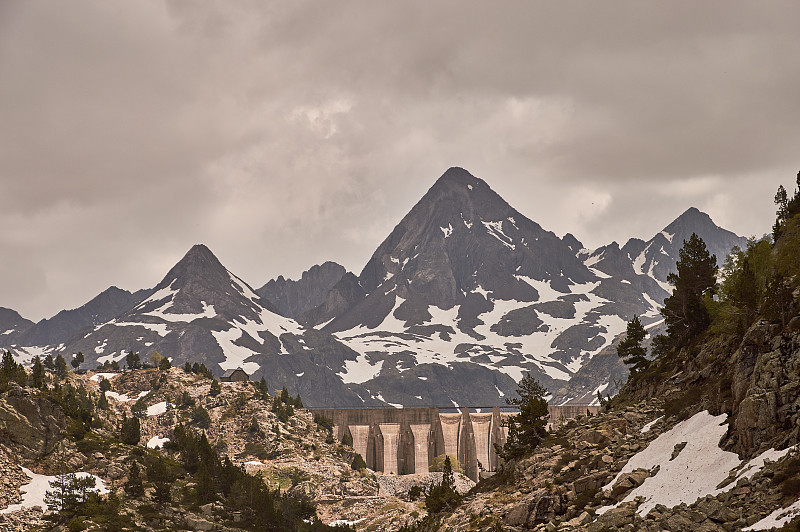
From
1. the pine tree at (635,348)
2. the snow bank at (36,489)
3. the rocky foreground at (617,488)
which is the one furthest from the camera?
the snow bank at (36,489)

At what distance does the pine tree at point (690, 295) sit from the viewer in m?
87.2

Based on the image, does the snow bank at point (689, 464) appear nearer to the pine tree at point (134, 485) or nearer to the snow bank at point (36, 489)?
the pine tree at point (134, 485)

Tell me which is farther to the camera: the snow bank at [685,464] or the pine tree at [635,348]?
the pine tree at [635,348]

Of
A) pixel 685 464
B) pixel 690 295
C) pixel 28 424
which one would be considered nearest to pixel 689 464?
pixel 685 464

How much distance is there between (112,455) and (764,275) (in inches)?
4366

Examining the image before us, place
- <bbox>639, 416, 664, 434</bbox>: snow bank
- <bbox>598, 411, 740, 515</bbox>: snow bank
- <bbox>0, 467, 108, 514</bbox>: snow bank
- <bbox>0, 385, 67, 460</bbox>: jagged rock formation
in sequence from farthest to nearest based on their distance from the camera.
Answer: <bbox>0, 385, 67, 460</bbox>: jagged rock formation
<bbox>0, 467, 108, 514</bbox>: snow bank
<bbox>639, 416, 664, 434</bbox>: snow bank
<bbox>598, 411, 740, 515</bbox>: snow bank

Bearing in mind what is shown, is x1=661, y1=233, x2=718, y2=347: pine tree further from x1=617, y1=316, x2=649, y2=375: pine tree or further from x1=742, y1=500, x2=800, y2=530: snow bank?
x1=742, y1=500, x2=800, y2=530: snow bank

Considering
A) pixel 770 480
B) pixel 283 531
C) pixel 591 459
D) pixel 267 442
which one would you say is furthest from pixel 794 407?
pixel 267 442

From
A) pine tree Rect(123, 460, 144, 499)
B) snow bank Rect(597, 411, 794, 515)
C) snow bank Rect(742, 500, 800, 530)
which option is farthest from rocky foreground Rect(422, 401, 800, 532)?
pine tree Rect(123, 460, 144, 499)

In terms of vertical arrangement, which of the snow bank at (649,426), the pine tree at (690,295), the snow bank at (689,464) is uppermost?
the pine tree at (690,295)

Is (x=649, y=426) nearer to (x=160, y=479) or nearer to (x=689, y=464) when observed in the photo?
(x=689, y=464)

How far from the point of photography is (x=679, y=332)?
9194 cm

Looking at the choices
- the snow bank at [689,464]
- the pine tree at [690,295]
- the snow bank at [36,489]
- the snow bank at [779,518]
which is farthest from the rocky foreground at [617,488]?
the snow bank at [36,489]

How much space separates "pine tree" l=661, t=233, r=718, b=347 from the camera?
87.2m
